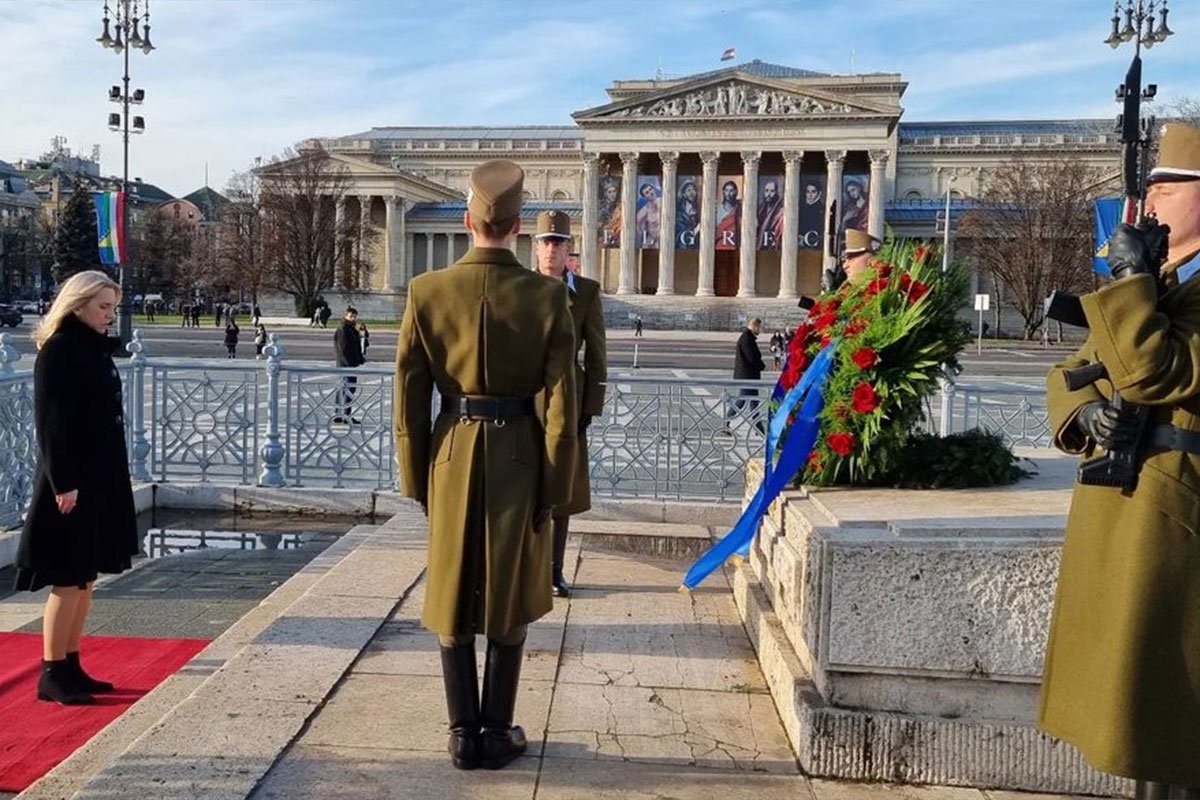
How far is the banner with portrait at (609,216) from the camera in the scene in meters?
71.6

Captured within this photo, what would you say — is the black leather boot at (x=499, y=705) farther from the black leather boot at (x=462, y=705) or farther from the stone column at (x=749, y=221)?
the stone column at (x=749, y=221)

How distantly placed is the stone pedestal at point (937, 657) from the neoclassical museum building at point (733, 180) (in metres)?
62.8

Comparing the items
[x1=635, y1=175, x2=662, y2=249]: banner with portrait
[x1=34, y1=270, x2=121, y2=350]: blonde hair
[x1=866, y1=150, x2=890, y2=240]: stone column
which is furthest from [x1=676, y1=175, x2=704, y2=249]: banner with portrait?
[x1=34, y1=270, x2=121, y2=350]: blonde hair

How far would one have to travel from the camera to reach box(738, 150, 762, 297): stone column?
225 feet

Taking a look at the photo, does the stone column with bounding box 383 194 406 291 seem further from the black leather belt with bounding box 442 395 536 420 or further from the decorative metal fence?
the black leather belt with bounding box 442 395 536 420

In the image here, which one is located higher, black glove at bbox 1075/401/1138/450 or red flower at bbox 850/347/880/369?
red flower at bbox 850/347/880/369

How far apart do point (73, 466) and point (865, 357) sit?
355 cm

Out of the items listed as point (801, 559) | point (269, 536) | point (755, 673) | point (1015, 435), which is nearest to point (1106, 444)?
point (801, 559)

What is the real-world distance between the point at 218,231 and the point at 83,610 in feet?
237

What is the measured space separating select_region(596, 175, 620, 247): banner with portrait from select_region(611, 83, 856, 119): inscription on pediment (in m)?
5.58

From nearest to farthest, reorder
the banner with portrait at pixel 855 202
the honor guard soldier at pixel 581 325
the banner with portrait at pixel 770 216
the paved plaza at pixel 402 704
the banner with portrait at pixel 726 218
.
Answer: the paved plaza at pixel 402 704
the honor guard soldier at pixel 581 325
the banner with portrait at pixel 855 202
the banner with portrait at pixel 770 216
the banner with portrait at pixel 726 218

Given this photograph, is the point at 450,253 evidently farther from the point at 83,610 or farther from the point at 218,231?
the point at 83,610

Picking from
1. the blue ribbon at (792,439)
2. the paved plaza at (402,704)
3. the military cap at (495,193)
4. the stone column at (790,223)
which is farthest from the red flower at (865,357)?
the stone column at (790,223)

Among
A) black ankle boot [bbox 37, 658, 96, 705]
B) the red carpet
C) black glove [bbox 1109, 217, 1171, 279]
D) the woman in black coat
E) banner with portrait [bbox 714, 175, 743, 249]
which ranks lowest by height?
the red carpet
